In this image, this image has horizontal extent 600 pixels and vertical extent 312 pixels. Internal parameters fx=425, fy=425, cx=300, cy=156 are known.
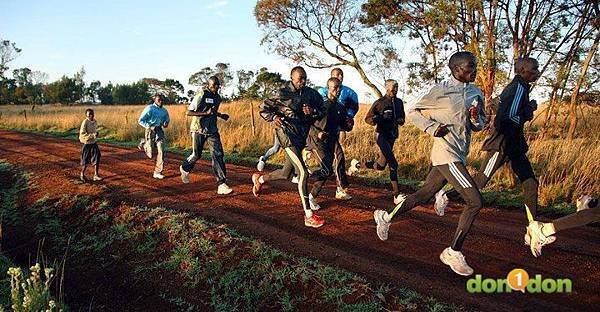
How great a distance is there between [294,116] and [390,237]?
2040 millimetres

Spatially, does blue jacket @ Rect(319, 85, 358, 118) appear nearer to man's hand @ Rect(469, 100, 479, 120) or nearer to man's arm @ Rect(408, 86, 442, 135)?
man's arm @ Rect(408, 86, 442, 135)

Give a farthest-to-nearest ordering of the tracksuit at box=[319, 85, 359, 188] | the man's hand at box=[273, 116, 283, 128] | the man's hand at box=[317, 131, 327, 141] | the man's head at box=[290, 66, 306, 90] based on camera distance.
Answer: the tracksuit at box=[319, 85, 359, 188] < the man's hand at box=[317, 131, 327, 141] < the man's hand at box=[273, 116, 283, 128] < the man's head at box=[290, 66, 306, 90]

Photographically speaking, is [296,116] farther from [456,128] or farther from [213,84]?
[213,84]

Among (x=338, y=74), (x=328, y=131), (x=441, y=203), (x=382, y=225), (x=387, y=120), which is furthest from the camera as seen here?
(x=387, y=120)

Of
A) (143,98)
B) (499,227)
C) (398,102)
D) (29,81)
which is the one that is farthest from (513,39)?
(29,81)

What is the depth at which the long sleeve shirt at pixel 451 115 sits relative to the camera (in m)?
4.24

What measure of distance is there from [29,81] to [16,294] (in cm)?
8149

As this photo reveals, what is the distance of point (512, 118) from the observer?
192 inches

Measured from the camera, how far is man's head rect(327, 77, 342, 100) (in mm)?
6395

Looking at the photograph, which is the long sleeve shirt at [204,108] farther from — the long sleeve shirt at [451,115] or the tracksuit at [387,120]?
the long sleeve shirt at [451,115]

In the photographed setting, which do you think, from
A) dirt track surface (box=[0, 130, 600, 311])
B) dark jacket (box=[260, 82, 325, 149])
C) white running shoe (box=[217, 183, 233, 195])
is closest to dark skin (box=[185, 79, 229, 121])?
white running shoe (box=[217, 183, 233, 195])

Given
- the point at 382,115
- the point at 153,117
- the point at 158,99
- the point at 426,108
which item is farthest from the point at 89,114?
the point at 426,108

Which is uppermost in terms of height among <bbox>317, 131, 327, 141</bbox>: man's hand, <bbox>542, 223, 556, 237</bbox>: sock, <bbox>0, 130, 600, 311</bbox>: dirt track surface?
<bbox>317, 131, 327, 141</bbox>: man's hand

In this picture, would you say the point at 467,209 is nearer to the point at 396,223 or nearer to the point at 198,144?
the point at 396,223
